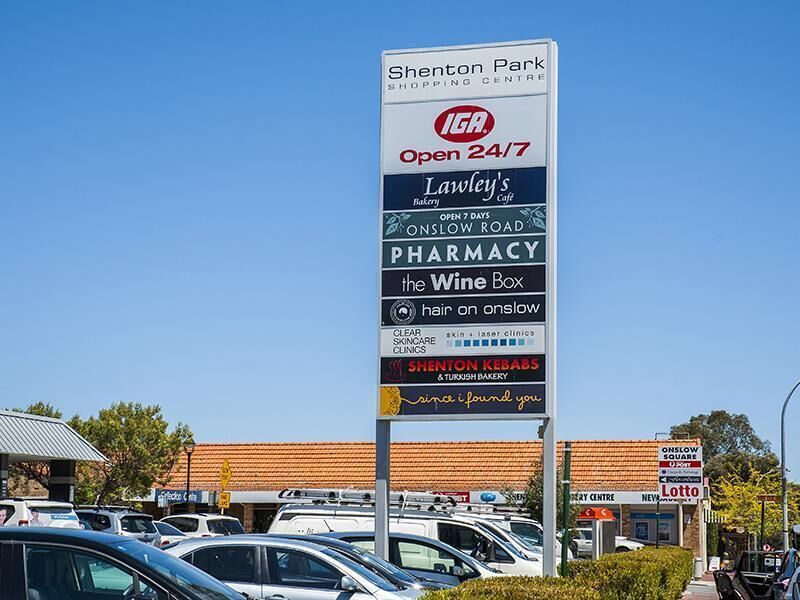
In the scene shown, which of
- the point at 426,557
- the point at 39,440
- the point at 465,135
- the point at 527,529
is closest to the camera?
the point at 465,135

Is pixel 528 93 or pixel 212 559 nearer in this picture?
pixel 212 559

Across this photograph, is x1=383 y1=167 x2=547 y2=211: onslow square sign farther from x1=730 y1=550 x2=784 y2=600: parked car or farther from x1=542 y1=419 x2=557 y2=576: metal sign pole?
x1=730 y1=550 x2=784 y2=600: parked car

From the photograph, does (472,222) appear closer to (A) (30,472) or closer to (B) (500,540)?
(B) (500,540)

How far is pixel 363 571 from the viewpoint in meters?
13.5

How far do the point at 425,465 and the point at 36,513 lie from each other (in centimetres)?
2463

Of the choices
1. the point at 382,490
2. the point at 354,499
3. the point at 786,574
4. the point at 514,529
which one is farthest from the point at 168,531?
the point at 786,574

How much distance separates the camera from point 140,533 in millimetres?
27891

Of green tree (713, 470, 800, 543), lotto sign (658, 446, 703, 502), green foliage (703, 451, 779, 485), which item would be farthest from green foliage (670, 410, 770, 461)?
lotto sign (658, 446, 703, 502)

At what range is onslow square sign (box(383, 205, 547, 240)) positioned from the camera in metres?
15.8

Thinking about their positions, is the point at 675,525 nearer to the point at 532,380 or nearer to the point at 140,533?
the point at 140,533

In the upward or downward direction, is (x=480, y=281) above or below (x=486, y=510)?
above

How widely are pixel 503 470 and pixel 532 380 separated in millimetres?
30530

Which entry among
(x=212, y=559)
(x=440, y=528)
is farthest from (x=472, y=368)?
(x=440, y=528)

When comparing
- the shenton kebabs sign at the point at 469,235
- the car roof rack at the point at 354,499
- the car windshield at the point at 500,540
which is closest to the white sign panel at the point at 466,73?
the shenton kebabs sign at the point at 469,235
